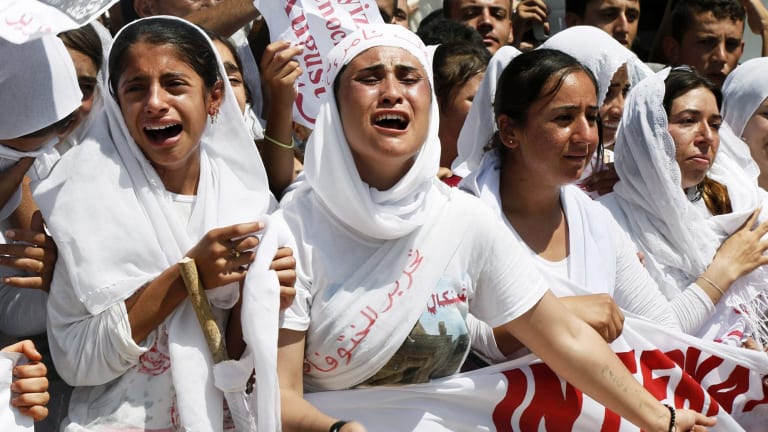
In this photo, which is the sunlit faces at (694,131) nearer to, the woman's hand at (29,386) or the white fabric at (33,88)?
the white fabric at (33,88)

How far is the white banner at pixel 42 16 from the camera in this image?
2959mm

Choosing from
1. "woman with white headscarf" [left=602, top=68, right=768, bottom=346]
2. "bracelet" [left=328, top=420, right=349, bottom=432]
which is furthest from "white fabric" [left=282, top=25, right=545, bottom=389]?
"woman with white headscarf" [left=602, top=68, right=768, bottom=346]

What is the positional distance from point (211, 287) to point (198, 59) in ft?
2.35

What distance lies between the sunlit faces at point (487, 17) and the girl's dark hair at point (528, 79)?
1.80 m

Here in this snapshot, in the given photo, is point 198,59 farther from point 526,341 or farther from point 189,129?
point 526,341

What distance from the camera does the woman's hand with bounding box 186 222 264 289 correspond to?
118 inches

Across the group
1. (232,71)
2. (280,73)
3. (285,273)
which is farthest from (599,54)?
(285,273)

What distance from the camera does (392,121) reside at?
130 inches

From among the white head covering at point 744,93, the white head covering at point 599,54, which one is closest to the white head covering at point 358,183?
the white head covering at point 599,54

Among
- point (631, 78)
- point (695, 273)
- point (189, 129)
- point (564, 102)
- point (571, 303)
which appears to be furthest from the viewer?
point (631, 78)

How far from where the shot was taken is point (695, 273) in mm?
4328

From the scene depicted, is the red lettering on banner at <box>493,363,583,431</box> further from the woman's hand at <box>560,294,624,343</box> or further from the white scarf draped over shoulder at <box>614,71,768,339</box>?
the white scarf draped over shoulder at <box>614,71,768,339</box>

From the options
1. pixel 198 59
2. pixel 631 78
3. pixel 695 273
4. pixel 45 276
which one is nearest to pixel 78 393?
pixel 45 276

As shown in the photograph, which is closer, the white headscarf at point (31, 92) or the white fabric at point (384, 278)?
the white fabric at point (384, 278)
